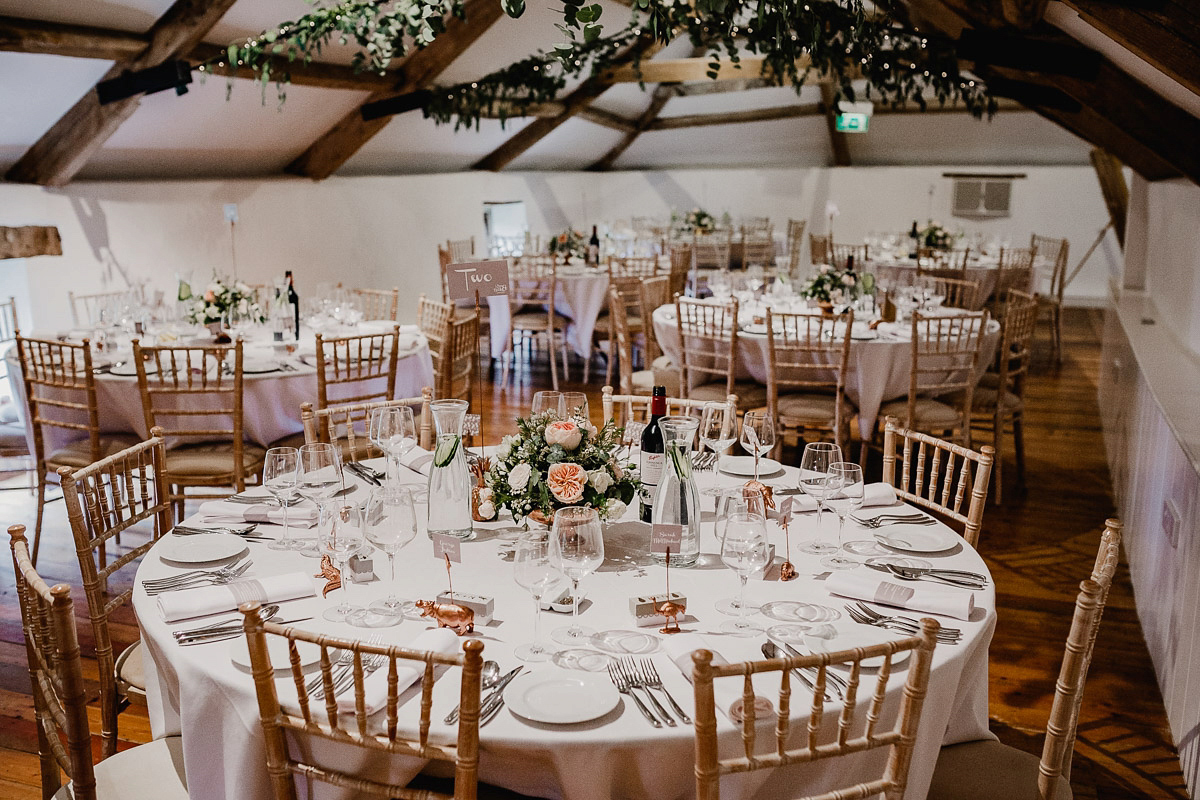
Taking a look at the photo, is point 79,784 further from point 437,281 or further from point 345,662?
point 437,281

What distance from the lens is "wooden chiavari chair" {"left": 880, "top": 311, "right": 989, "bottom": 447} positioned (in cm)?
456

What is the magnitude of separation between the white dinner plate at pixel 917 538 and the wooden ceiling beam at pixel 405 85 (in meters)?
5.54

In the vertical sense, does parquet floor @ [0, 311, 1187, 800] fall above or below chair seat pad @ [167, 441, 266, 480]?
below

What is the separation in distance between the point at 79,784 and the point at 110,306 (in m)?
3.56

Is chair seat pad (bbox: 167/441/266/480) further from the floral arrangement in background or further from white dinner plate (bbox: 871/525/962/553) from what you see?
white dinner plate (bbox: 871/525/962/553)

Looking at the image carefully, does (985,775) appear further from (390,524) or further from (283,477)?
(283,477)

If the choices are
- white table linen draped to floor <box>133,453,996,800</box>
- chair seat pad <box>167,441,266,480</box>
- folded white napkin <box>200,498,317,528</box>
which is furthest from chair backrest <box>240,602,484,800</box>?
chair seat pad <box>167,441,266,480</box>

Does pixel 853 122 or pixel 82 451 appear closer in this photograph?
pixel 82 451

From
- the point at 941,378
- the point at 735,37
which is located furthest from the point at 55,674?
the point at 941,378

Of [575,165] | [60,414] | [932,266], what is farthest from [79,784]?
[575,165]

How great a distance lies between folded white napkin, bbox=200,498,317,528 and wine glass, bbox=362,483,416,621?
54 centimetres

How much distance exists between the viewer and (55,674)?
72.2 inches

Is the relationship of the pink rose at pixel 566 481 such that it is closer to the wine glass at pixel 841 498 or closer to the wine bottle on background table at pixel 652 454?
the wine bottle on background table at pixel 652 454

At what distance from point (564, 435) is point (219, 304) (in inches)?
128
